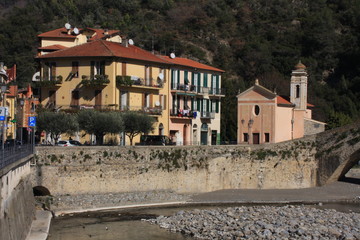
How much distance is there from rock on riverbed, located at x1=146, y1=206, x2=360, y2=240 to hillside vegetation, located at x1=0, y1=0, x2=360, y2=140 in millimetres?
47543

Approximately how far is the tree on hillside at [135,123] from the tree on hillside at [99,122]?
1.37 m

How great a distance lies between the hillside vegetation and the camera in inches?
4311

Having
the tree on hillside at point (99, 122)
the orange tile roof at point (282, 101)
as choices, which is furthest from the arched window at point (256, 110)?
the tree on hillside at point (99, 122)

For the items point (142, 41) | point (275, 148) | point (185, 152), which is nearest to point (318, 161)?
point (275, 148)

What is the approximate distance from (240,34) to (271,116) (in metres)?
68.4

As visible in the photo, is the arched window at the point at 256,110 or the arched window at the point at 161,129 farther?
the arched window at the point at 256,110

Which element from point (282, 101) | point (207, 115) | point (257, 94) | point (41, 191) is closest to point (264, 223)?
point (41, 191)

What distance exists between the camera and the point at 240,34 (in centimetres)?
13400

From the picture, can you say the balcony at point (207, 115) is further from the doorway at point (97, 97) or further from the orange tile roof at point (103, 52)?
the doorway at point (97, 97)

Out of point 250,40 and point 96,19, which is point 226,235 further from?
point 96,19

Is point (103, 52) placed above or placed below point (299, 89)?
above

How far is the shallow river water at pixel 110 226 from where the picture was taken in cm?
3878

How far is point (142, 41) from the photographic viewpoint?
11744cm

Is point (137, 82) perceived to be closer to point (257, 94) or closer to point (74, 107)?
point (74, 107)
